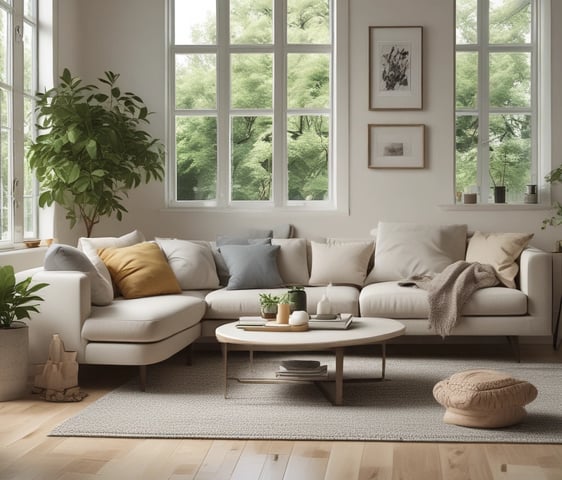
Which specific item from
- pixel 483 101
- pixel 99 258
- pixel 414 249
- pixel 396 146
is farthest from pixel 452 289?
pixel 99 258

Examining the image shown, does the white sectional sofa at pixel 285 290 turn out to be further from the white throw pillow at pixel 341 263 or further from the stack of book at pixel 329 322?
the stack of book at pixel 329 322

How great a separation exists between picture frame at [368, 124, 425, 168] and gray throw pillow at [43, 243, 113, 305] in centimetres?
266

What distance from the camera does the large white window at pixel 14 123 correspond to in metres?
5.85

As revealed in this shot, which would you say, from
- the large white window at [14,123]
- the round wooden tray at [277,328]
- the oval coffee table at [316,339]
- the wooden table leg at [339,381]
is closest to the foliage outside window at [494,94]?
the oval coffee table at [316,339]

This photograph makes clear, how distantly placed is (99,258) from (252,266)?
1171mm

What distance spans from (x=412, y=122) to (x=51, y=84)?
2.80 meters

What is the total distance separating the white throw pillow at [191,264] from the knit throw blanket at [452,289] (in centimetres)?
150

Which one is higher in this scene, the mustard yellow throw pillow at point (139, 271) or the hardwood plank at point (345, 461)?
the mustard yellow throw pillow at point (139, 271)

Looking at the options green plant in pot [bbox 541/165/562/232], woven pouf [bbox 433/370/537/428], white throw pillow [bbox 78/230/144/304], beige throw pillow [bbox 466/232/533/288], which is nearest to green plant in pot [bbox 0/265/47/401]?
white throw pillow [bbox 78/230/144/304]

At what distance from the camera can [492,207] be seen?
688cm

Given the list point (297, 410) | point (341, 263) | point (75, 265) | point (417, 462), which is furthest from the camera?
point (341, 263)

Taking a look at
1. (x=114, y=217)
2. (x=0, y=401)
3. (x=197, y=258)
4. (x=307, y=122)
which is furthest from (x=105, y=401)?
(x=307, y=122)

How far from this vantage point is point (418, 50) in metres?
6.90

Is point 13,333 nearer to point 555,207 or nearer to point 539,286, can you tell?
point 539,286
